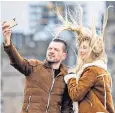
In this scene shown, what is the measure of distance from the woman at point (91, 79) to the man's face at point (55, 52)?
18 cm

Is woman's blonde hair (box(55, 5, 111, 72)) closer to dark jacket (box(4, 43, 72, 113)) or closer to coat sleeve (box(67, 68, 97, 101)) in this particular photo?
coat sleeve (box(67, 68, 97, 101))

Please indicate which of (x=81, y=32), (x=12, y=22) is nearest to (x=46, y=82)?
(x=81, y=32)

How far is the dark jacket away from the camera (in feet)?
21.6

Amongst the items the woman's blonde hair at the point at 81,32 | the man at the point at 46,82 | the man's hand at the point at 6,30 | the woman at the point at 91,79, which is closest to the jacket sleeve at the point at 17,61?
the man at the point at 46,82

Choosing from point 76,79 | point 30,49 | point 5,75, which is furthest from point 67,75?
point 30,49

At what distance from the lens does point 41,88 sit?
6629mm

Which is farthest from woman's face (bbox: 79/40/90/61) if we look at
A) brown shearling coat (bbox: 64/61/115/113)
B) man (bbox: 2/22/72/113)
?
man (bbox: 2/22/72/113)

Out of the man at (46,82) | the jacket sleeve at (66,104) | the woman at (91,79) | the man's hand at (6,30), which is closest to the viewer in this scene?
the man's hand at (6,30)

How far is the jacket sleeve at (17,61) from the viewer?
639cm

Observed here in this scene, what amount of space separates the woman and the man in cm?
13

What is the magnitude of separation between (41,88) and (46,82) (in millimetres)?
78

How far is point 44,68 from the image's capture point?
6734mm

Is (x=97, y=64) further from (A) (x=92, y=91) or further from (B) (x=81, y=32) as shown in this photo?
(B) (x=81, y=32)

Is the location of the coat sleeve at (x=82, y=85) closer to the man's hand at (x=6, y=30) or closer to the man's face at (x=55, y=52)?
the man's face at (x=55, y=52)
